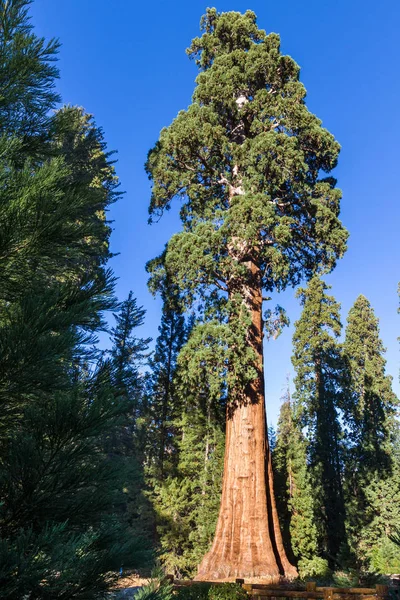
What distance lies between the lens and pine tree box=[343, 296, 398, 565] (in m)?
21.8

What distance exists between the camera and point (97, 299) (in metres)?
3.14

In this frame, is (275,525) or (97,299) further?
(275,525)

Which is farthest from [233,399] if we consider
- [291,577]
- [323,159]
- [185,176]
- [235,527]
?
[323,159]

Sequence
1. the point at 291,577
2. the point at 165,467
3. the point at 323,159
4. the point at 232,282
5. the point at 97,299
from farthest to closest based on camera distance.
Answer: the point at 165,467, the point at 323,159, the point at 232,282, the point at 291,577, the point at 97,299

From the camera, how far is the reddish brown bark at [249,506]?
9586 mm

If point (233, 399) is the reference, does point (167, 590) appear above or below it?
below

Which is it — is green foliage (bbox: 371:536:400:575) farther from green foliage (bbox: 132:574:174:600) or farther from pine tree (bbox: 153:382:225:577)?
green foliage (bbox: 132:574:174:600)

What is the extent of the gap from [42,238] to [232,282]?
9072mm

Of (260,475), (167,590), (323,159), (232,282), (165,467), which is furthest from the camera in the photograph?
(165,467)

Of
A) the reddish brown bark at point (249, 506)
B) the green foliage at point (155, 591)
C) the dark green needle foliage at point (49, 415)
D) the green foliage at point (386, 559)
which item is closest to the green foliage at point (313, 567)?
the green foliage at point (386, 559)

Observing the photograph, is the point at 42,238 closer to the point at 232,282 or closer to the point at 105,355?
the point at 105,355

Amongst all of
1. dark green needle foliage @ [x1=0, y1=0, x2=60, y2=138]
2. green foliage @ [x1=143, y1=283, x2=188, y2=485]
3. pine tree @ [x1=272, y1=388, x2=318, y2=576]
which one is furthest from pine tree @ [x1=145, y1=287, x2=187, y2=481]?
dark green needle foliage @ [x1=0, y1=0, x2=60, y2=138]

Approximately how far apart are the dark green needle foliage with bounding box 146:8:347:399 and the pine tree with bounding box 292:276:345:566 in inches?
540

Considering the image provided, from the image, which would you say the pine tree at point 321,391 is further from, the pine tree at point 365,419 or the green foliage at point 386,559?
the green foliage at point 386,559
